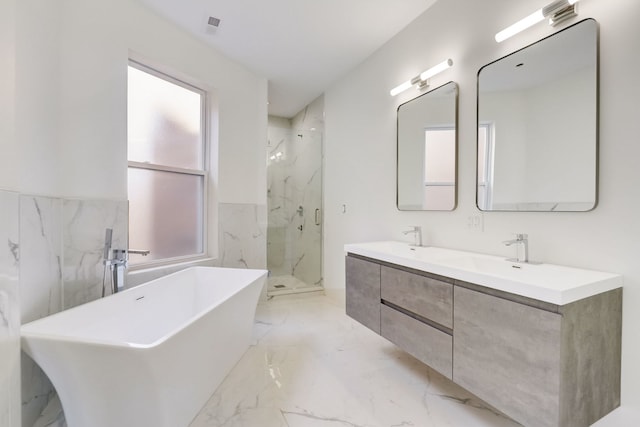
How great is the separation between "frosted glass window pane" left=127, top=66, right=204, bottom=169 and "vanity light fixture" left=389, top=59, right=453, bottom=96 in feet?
6.53

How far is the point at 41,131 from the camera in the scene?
5.52ft

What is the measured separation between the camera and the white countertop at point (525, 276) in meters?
1.11

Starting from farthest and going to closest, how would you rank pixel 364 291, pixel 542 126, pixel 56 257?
pixel 364 291, pixel 56 257, pixel 542 126

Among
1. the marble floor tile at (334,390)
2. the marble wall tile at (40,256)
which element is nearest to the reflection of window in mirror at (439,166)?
the marble floor tile at (334,390)

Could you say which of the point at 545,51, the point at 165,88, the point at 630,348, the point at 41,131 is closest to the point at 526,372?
the point at 630,348

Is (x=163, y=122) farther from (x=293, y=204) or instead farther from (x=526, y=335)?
(x=526, y=335)

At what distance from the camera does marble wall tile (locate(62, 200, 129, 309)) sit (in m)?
1.90

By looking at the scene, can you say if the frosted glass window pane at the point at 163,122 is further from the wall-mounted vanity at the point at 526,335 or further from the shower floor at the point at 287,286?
the wall-mounted vanity at the point at 526,335

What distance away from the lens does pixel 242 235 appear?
3.29 m

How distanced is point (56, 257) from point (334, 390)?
193 centimetres

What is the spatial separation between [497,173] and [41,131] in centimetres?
272

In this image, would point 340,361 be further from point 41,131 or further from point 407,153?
point 41,131

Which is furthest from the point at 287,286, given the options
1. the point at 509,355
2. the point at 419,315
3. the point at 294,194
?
the point at 509,355

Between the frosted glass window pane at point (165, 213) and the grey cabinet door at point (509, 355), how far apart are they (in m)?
2.46
